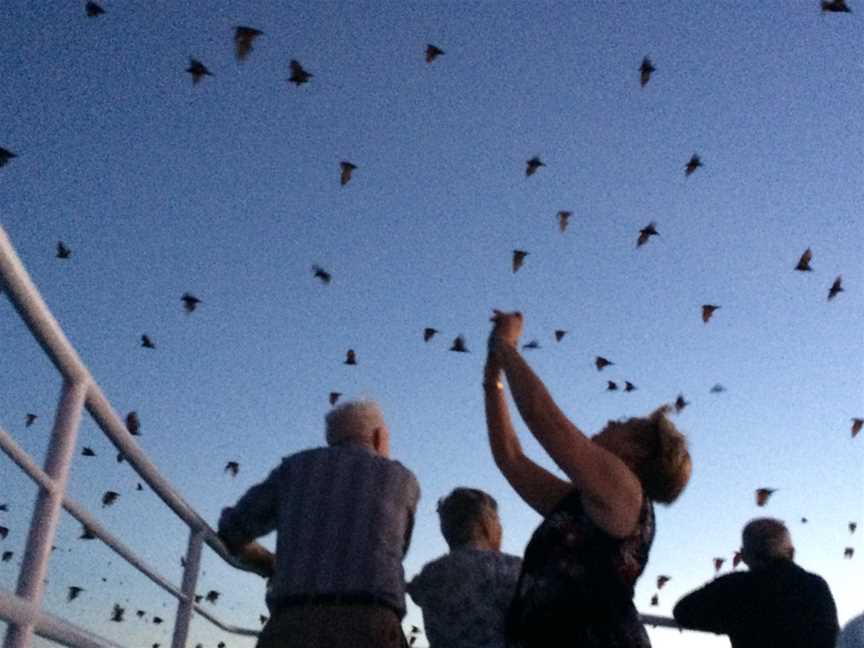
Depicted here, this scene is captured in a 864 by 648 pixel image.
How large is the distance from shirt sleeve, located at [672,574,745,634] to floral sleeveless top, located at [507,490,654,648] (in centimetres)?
161

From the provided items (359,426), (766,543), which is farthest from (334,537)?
(766,543)

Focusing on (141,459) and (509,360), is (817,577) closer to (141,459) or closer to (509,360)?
(509,360)

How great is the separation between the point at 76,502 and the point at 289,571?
792 millimetres

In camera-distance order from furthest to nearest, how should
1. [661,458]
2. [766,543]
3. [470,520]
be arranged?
[766,543] → [470,520] → [661,458]

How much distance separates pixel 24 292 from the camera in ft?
5.50

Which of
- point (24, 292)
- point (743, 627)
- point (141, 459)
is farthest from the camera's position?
point (743, 627)

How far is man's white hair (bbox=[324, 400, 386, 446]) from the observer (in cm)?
295

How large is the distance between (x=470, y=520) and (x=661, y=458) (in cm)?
113

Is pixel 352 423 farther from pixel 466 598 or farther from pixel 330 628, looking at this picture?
pixel 466 598

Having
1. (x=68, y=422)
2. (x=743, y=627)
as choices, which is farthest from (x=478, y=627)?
(x=68, y=422)

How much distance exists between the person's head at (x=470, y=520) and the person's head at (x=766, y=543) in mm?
1059

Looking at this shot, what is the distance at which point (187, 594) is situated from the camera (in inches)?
121

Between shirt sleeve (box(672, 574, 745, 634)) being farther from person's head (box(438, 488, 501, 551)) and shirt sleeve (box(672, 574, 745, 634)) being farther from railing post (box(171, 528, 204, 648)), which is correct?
railing post (box(171, 528, 204, 648))

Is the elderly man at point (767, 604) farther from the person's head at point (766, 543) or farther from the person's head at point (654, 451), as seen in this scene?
the person's head at point (654, 451)
